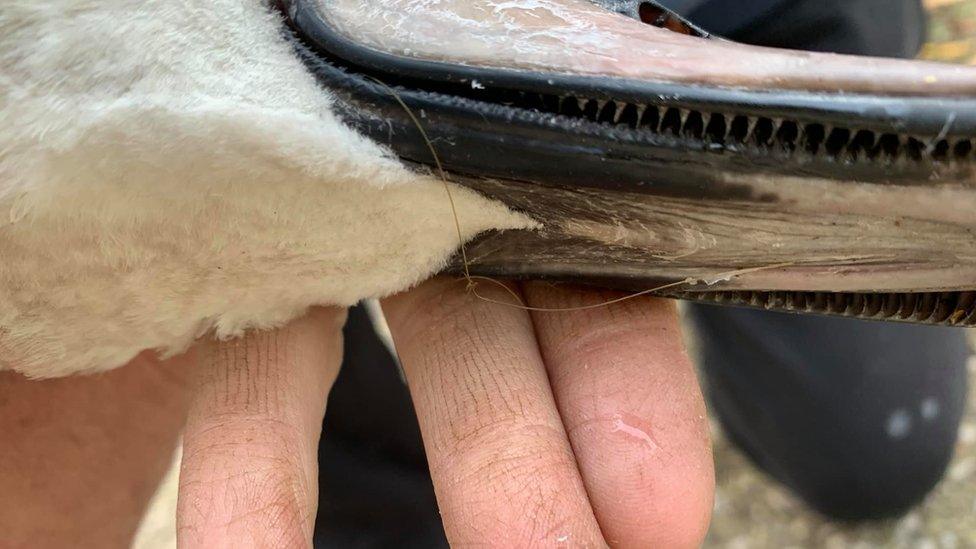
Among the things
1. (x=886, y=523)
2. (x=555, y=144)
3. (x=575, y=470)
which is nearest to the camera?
(x=555, y=144)

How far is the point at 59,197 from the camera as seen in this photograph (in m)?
0.63

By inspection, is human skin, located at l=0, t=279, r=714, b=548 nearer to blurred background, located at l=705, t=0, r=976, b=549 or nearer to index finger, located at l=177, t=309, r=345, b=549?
index finger, located at l=177, t=309, r=345, b=549

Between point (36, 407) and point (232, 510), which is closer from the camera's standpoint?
point (232, 510)

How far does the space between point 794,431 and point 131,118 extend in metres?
1.17

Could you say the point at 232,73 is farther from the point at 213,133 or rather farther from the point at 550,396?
the point at 550,396

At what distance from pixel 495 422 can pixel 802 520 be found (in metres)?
0.92

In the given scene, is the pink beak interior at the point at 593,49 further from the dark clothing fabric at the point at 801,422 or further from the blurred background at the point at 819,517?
the blurred background at the point at 819,517

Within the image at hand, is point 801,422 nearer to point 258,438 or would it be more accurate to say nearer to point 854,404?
point 854,404

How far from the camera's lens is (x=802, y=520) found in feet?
4.74

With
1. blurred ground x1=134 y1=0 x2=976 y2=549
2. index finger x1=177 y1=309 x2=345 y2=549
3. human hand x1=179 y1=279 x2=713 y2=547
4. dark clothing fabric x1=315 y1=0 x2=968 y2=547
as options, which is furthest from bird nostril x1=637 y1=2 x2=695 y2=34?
blurred ground x1=134 y1=0 x2=976 y2=549

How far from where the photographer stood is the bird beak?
54 centimetres

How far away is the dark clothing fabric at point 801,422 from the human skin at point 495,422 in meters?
0.51

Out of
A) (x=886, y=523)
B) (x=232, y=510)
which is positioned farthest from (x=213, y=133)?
(x=886, y=523)

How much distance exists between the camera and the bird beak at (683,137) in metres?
0.54
